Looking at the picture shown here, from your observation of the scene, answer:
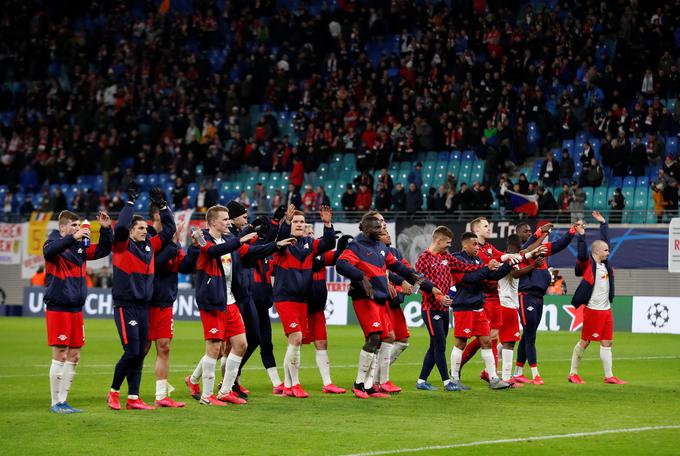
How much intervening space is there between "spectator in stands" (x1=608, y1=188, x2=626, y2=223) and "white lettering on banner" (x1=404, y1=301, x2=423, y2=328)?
6.11 m

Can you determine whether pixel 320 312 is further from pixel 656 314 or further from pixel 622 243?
pixel 622 243

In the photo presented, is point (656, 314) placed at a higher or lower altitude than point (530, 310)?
lower

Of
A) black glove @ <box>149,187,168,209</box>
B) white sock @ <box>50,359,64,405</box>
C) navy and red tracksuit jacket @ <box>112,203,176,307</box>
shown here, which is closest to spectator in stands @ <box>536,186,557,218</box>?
black glove @ <box>149,187,168,209</box>

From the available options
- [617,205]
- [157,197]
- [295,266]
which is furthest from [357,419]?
[617,205]

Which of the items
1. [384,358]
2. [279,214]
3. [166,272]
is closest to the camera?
[166,272]

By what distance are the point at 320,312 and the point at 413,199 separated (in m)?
18.4

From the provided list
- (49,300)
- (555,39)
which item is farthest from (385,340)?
(555,39)

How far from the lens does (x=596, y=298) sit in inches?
706

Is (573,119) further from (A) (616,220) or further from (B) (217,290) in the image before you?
(B) (217,290)

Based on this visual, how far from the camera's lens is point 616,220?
104 ft

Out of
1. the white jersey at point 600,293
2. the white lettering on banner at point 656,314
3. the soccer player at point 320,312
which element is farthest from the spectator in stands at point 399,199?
the soccer player at point 320,312

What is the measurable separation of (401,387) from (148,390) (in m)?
3.76

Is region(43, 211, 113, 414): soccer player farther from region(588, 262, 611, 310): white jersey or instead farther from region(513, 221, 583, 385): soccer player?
region(588, 262, 611, 310): white jersey

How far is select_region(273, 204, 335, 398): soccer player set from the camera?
1525 centimetres
